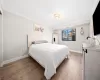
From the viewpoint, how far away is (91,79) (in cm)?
101

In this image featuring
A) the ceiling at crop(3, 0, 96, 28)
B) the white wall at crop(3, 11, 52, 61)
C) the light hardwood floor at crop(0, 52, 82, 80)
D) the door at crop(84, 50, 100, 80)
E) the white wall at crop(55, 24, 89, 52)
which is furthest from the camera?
the white wall at crop(55, 24, 89, 52)

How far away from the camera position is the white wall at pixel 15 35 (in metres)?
2.35

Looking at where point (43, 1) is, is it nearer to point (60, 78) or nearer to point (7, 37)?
point (7, 37)

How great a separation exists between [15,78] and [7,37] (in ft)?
5.73

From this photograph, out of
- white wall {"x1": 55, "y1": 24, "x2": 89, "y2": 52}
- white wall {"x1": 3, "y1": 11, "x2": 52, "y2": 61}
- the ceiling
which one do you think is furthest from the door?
white wall {"x1": 55, "y1": 24, "x2": 89, "y2": 52}

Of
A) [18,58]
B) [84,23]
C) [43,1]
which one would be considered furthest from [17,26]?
[84,23]

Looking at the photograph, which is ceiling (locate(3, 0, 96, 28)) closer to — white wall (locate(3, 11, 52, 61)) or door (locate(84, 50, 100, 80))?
white wall (locate(3, 11, 52, 61))

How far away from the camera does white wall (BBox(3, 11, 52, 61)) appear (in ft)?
7.70

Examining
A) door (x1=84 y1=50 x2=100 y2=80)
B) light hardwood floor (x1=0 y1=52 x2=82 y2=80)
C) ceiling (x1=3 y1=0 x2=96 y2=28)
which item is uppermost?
ceiling (x1=3 y1=0 x2=96 y2=28)

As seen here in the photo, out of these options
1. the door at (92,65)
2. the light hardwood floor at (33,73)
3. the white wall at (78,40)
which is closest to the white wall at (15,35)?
the light hardwood floor at (33,73)

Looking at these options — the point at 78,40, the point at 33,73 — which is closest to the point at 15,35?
the point at 33,73

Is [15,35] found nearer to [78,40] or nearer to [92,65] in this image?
[92,65]

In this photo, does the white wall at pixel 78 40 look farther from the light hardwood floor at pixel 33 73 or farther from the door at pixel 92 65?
the door at pixel 92 65

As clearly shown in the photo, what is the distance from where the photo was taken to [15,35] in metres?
2.63
